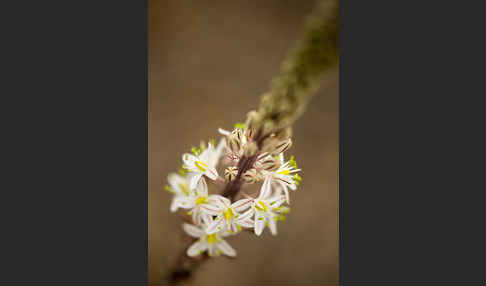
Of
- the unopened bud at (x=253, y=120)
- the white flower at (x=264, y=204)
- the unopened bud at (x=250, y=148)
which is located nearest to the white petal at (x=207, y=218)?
the white flower at (x=264, y=204)

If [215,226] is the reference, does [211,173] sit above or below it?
above

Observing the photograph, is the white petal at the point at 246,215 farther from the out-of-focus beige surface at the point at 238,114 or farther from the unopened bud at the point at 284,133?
the out-of-focus beige surface at the point at 238,114

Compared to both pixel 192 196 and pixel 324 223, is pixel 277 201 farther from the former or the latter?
pixel 324 223

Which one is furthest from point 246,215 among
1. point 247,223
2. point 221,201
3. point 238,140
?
point 238,140

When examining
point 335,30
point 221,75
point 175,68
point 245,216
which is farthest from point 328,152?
point 335,30

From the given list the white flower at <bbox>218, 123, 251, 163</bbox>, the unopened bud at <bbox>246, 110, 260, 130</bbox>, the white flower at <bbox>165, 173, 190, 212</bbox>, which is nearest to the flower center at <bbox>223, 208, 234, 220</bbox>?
the white flower at <bbox>218, 123, 251, 163</bbox>

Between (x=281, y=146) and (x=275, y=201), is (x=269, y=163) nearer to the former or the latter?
(x=281, y=146)
